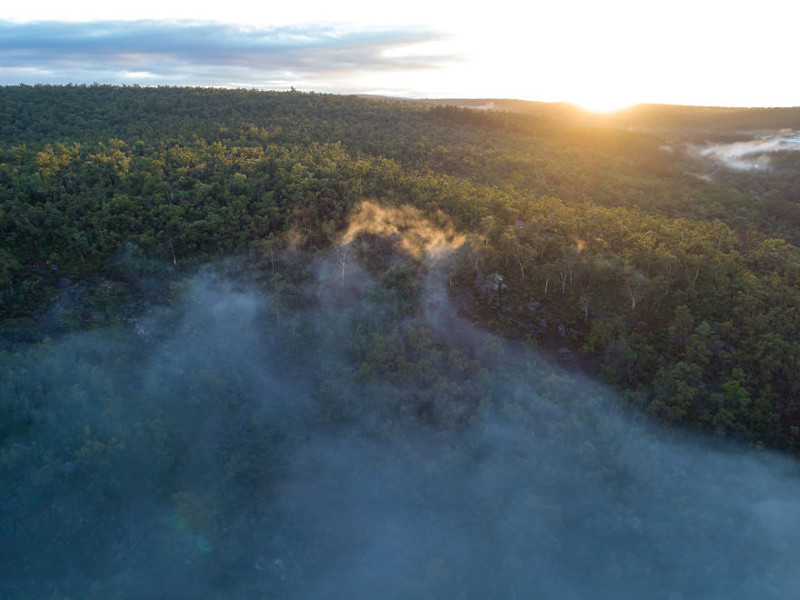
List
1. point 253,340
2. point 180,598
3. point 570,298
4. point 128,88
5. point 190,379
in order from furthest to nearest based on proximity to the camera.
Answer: point 128,88
point 570,298
point 253,340
point 190,379
point 180,598

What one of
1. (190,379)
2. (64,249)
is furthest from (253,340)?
(64,249)

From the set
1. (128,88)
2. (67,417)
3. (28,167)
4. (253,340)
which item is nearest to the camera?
(67,417)

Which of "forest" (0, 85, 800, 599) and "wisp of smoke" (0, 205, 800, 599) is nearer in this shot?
"wisp of smoke" (0, 205, 800, 599)

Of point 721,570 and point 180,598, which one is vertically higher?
point 721,570

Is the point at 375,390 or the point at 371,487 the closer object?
the point at 371,487

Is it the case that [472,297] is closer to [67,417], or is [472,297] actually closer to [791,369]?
[791,369]

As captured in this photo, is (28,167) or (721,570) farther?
(28,167)

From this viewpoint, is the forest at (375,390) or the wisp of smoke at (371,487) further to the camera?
the forest at (375,390)

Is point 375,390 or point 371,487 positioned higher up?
point 375,390
